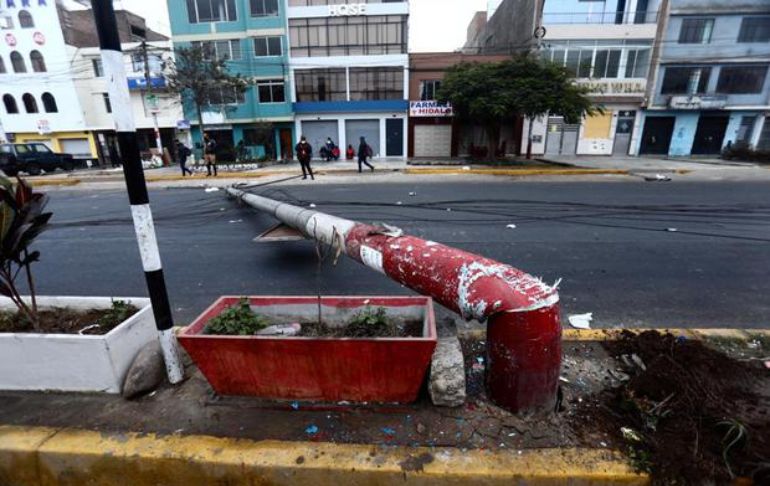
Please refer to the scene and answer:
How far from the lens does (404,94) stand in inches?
984

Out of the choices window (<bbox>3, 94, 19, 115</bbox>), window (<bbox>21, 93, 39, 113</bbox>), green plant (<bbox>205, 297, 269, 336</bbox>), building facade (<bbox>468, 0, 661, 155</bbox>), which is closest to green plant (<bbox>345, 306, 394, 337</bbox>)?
green plant (<bbox>205, 297, 269, 336</bbox>)

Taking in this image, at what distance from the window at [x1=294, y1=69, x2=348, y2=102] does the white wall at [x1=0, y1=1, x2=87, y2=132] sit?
16675 mm

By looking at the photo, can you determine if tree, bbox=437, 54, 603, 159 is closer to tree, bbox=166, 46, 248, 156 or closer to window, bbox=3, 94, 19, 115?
tree, bbox=166, 46, 248, 156

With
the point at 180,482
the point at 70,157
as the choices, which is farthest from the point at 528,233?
the point at 70,157

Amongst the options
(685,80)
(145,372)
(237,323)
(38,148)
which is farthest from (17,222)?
(685,80)

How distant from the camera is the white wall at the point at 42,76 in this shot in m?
26.4

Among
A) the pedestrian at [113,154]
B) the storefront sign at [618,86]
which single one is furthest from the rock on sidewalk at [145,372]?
the pedestrian at [113,154]

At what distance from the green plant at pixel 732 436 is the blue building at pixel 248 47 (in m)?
26.4

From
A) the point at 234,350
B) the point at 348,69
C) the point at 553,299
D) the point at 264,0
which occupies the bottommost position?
the point at 234,350

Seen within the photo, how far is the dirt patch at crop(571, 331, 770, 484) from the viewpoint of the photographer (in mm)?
1824

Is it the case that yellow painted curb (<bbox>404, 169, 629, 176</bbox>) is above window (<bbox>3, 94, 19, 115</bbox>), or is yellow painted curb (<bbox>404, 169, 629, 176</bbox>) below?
below

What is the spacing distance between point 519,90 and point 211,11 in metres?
20.7

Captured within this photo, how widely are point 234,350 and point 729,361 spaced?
10.8ft

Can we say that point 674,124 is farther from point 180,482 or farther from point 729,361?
point 180,482
